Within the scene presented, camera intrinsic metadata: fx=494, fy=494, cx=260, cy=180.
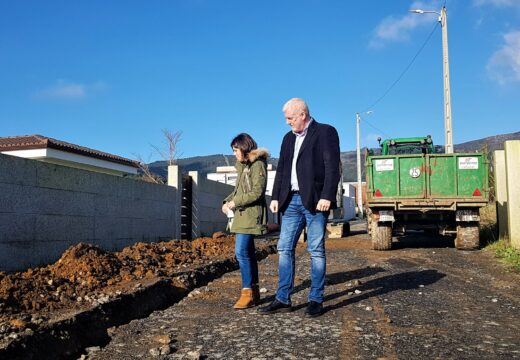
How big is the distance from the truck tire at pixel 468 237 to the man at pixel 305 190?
776cm

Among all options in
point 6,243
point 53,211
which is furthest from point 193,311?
point 53,211

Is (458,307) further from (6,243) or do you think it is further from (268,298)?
(6,243)

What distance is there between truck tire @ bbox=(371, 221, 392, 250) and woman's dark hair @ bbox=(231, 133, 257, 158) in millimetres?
7168

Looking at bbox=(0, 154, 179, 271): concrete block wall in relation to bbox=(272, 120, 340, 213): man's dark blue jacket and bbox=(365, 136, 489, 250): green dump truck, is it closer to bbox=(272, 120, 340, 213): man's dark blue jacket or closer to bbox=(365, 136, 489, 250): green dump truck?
bbox=(272, 120, 340, 213): man's dark blue jacket

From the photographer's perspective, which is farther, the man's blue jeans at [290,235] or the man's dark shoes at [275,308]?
the man's dark shoes at [275,308]

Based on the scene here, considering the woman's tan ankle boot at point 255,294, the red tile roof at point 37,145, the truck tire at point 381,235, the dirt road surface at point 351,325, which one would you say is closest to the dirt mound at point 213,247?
the dirt road surface at point 351,325

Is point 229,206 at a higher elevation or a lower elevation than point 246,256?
higher

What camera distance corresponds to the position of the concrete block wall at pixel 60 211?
6.75 meters

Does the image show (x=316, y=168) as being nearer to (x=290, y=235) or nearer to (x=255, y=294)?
(x=290, y=235)

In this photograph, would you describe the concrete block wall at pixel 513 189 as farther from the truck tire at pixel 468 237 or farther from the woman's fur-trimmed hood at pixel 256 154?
the woman's fur-trimmed hood at pixel 256 154

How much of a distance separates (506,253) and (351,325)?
6.57 meters

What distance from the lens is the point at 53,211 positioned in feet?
25.2

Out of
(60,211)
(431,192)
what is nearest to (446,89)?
(431,192)

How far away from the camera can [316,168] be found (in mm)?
4410
